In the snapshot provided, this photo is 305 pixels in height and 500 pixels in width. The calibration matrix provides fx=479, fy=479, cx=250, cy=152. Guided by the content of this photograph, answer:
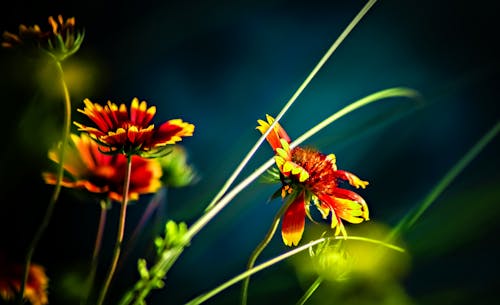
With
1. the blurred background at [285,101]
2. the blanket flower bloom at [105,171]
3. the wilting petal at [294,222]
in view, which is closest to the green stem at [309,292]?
the wilting petal at [294,222]

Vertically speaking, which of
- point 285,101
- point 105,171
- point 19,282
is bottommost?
point 19,282

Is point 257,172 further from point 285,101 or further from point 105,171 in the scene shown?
point 285,101

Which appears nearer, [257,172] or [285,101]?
[257,172]

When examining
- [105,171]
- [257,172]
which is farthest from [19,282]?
[257,172]

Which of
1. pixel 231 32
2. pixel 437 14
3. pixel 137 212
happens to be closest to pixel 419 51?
pixel 437 14

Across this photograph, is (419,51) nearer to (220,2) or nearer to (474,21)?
(474,21)

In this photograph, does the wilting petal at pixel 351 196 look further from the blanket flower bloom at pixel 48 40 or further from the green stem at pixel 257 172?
the blanket flower bloom at pixel 48 40
